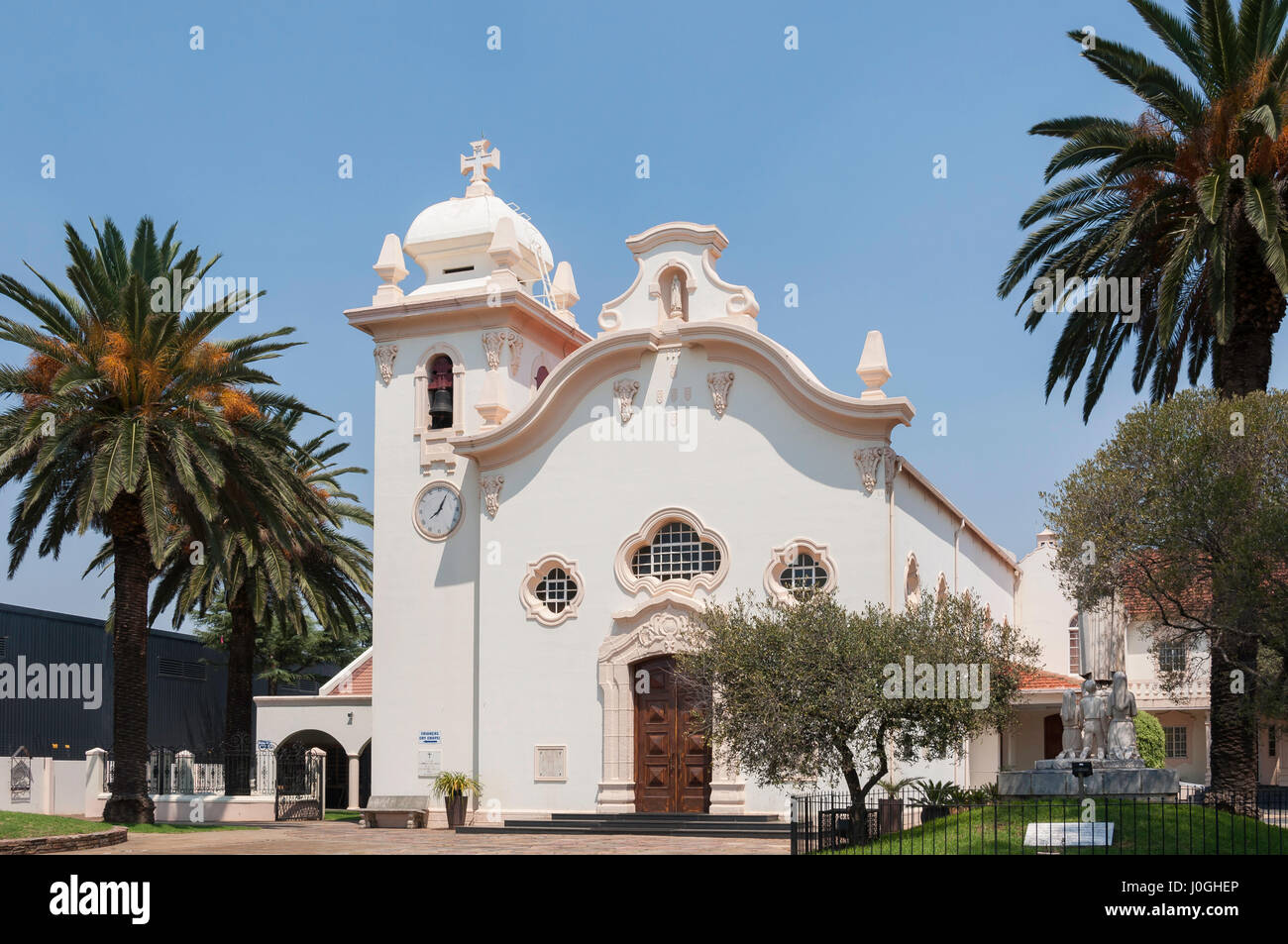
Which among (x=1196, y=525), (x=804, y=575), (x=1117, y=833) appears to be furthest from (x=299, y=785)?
(x=1196, y=525)

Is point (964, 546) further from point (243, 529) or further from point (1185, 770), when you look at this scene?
point (243, 529)

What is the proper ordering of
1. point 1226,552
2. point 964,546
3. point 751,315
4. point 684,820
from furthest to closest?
1. point 964,546
2. point 751,315
3. point 684,820
4. point 1226,552

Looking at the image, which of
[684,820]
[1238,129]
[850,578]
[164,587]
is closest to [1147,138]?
[1238,129]

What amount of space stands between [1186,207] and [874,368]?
635 centimetres

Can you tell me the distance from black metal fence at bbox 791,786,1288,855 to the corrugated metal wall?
3107cm

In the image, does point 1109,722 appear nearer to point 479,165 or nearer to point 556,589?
point 556,589

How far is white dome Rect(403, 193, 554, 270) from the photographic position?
3319cm

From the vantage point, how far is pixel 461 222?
110 feet

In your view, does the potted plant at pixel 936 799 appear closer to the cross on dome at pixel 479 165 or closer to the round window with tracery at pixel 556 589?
the round window with tracery at pixel 556 589

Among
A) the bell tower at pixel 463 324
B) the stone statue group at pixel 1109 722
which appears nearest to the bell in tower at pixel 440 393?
the bell tower at pixel 463 324

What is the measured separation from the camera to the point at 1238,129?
22016mm

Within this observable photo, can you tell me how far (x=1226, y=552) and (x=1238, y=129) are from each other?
24.1 ft

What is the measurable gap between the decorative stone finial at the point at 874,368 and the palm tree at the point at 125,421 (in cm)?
1216

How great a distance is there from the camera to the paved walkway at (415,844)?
73.2 ft
